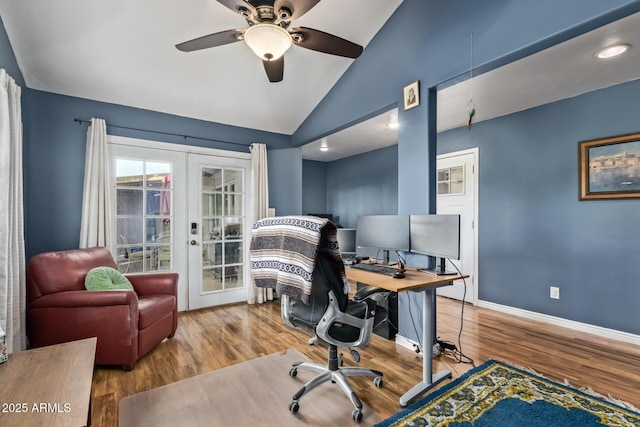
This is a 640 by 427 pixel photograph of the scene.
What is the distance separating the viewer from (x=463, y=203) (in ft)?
13.3

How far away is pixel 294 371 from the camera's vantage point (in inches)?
84.0

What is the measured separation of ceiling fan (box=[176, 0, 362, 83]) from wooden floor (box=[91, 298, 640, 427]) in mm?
2290

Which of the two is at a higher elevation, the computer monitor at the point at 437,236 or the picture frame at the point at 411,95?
the picture frame at the point at 411,95

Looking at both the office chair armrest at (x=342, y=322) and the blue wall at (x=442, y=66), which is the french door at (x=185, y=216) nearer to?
the blue wall at (x=442, y=66)

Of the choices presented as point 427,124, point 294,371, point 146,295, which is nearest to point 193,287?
point 146,295

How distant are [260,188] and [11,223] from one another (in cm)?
246

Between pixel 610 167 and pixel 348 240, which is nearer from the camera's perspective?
pixel 610 167

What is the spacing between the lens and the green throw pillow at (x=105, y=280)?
97.7 inches

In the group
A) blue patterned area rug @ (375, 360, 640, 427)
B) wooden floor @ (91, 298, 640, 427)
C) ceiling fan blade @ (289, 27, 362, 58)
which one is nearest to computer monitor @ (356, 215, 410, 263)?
wooden floor @ (91, 298, 640, 427)

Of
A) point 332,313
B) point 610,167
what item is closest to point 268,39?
point 332,313

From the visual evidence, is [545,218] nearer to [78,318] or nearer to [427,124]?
[427,124]

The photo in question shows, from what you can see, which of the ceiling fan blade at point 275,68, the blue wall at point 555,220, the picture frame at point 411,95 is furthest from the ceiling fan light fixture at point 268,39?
the blue wall at point 555,220

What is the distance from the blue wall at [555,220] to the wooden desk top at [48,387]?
13.2 feet

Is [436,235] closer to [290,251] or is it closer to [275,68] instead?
[290,251]
